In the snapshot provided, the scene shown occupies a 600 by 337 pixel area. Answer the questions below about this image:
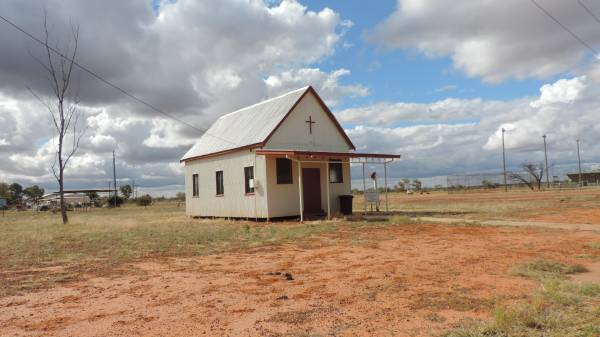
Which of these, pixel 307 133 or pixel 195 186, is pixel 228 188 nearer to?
pixel 195 186

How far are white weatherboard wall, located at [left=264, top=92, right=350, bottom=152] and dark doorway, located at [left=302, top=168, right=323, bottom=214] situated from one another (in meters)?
1.22

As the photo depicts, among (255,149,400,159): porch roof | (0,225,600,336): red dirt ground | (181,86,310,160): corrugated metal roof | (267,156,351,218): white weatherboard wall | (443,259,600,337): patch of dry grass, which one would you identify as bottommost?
(0,225,600,336): red dirt ground

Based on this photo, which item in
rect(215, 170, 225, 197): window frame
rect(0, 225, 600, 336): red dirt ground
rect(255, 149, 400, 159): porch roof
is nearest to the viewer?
rect(0, 225, 600, 336): red dirt ground

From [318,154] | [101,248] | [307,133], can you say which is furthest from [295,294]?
[307,133]

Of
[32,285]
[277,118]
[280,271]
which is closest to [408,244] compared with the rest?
[280,271]

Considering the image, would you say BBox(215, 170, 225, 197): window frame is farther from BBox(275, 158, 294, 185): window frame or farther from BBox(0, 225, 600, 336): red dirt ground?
BBox(0, 225, 600, 336): red dirt ground

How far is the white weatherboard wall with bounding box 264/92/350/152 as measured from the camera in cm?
2033

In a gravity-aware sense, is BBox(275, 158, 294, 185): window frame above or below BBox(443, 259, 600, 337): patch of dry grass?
above

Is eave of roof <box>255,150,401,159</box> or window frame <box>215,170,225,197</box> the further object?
window frame <box>215,170,225,197</box>

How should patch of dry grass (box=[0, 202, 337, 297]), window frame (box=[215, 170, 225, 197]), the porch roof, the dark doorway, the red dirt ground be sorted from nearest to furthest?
1. the red dirt ground
2. patch of dry grass (box=[0, 202, 337, 297])
3. the porch roof
4. the dark doorway
5. window frame (box=[215, 170, 225, 197])

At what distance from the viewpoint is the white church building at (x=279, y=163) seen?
19484mm

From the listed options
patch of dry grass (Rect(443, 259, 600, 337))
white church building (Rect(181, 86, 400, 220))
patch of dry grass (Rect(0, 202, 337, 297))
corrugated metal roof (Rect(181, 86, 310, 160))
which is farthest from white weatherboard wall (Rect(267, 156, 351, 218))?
patch of dry grass (Rect(443, 259, 600, 337))

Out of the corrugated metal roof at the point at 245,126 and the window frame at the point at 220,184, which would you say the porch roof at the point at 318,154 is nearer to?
the corrugated metal roof at the point at 245,126

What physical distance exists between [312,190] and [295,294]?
14595mm
